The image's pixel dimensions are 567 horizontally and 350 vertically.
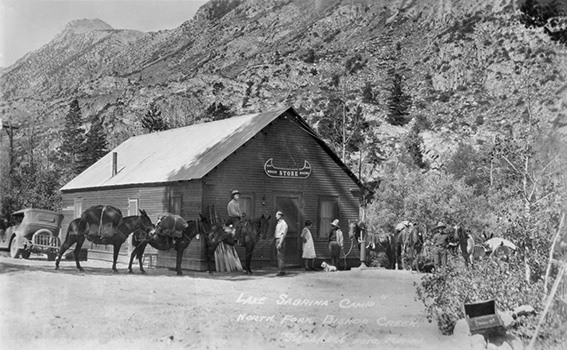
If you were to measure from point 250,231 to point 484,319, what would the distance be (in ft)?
19.8

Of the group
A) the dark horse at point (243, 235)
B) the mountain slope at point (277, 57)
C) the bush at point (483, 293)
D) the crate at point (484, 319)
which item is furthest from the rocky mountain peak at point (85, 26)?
the crate at point (484, 319)

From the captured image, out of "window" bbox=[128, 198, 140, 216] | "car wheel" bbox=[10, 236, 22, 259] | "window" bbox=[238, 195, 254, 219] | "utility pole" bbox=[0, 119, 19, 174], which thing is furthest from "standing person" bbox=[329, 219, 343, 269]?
"utility pole" bbox=[0, 119, 19, 174]

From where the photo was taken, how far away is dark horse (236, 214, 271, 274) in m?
15.8

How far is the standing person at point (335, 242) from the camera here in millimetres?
18578

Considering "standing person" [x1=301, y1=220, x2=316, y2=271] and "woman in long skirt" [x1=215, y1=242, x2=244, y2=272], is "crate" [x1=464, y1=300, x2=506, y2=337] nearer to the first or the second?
"standing person" [x1=301, y1=220, x2=316, y2=271]

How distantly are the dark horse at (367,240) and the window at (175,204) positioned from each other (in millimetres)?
5797

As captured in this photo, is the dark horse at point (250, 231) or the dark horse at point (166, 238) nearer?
the dark horse at point (166, 238)

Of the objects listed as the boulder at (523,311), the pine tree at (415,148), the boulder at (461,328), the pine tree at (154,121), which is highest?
the pine tree at (415,148)

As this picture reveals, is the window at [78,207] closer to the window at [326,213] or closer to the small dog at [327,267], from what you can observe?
the window at [326,213]

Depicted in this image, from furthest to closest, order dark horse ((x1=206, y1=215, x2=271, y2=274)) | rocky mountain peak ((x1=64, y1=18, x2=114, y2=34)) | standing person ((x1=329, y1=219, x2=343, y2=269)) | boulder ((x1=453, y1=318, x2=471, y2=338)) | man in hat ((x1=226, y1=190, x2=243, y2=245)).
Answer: standing person ((x1=329, y1=219, x2=343, y2=269))
man in hat ((x1=226, y1=190, x2=243, y2=245))
dark horse ((x1=206, y1=215, x2=271, y2=274))
rocky mountain peak ((x1=64, y1=18, x2=114, y2=34))
boulder ((x1=453, y1=318, x2=471, y2=338))

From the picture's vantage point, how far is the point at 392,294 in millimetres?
13992

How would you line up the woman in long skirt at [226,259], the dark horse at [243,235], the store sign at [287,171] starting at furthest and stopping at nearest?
the store sign at [287,171] < the woman in long skirt at [226,259] < the dark horse at [243,235]

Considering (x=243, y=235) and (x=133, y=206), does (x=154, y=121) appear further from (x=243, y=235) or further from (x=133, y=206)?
(x=243, y=235)

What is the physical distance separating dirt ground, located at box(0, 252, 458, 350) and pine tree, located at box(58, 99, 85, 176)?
3.17m
